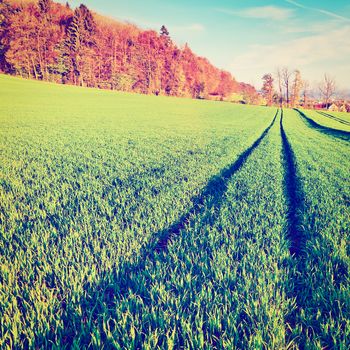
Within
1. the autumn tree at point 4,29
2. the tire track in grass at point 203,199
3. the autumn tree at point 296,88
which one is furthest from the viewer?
the autumn tree at point 296,88

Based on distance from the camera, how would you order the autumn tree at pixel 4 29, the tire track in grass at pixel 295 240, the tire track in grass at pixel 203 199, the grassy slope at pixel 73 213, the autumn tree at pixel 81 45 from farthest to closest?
the autumn tree at pixel 81 45 < the autumn tree at pixel 4 29 < the tire track in grass at pixel 203 199 < the grassy slope at pixel 73 213 < the tire track in grass at pixel 295 240

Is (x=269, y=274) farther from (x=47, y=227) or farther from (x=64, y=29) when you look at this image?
(x=64, y=29)

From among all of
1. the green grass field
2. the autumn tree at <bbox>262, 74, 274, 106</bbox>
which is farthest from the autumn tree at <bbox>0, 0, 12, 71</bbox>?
the autumn tree at <bbox>262, 74, 274, 106</bbox>

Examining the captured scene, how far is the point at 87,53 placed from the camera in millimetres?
66188

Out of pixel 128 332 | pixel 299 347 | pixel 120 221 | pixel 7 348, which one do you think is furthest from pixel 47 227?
pixel 299 347

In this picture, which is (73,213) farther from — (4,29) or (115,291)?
(4,29)

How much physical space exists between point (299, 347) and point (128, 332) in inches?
61.3

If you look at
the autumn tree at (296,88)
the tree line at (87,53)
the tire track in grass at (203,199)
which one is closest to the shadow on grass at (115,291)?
the tire track in grass at (203,199)

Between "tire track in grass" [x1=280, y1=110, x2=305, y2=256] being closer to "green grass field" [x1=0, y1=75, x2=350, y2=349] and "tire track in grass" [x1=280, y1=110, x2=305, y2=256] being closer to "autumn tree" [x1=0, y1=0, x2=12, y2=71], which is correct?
"green grass field" [x1=0, y1=75, x2=350, y2=349]

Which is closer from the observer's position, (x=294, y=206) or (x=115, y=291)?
(x=115, y=291)

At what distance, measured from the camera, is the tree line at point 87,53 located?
57.6 m

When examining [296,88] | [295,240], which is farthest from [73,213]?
[296,88]

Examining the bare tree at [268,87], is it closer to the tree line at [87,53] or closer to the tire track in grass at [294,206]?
the tree line at [87,53]

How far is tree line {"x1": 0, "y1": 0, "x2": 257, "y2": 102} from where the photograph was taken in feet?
189
